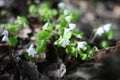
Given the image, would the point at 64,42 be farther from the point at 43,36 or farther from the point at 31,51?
the point at 31,51

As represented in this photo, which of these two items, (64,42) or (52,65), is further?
(52,65)

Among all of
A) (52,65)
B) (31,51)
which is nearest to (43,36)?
(31,51)

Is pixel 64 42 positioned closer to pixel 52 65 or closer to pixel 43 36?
pixel 43 36

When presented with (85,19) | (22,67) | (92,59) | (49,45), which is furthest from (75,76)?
(85,19)

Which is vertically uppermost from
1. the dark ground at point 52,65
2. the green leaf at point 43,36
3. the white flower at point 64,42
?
the green leaf at point 43,36

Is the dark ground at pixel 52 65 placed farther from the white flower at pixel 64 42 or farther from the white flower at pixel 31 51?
the white flower at pixel 64 42

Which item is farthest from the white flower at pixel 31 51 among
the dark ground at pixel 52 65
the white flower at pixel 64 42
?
the white flower at pixel 64 42

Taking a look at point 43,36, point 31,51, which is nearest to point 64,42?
point 43,36

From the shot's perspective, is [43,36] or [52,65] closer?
[43,36]

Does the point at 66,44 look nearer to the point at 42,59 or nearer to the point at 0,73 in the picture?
the point at 42,59

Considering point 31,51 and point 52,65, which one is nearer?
point 31,51

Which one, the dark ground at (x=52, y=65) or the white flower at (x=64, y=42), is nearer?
the dark ground at (x=52, y=65)

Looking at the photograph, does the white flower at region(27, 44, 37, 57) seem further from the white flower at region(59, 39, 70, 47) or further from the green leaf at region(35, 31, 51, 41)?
the white flower at region(59, 39, 70, 47)

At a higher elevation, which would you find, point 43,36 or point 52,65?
point 43,36
